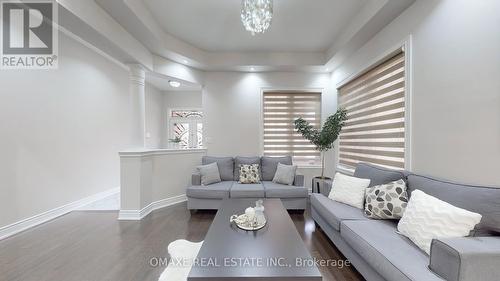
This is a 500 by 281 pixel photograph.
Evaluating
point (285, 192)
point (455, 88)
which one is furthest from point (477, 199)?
point (285, 192)

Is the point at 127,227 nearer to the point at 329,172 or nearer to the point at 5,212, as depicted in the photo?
the point at 5,212

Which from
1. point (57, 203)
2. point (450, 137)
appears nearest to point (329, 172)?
point (450, 137)

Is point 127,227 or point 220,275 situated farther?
point 127,227

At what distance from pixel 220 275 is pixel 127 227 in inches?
95.4

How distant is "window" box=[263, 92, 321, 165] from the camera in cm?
Answer: 488

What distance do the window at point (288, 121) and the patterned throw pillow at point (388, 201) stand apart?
2589 mm

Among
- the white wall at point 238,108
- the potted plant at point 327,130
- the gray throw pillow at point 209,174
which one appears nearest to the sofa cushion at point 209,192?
the gray throw pillow at point 209,174

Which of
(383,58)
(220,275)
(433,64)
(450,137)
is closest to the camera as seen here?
(220,275)

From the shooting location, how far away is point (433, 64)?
2.18 meters

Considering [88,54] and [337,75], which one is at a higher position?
[88,54]

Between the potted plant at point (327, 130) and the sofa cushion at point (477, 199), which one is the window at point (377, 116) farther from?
the sofa cushion at point (477, 199)

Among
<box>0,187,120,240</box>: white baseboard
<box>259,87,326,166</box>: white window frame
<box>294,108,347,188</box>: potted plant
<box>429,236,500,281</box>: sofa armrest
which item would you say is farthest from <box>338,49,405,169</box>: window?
<box>0,187,120,240</box>: white baseboard

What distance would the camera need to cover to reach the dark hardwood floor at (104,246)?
2021mm

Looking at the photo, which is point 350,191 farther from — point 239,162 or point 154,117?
point 154,117
